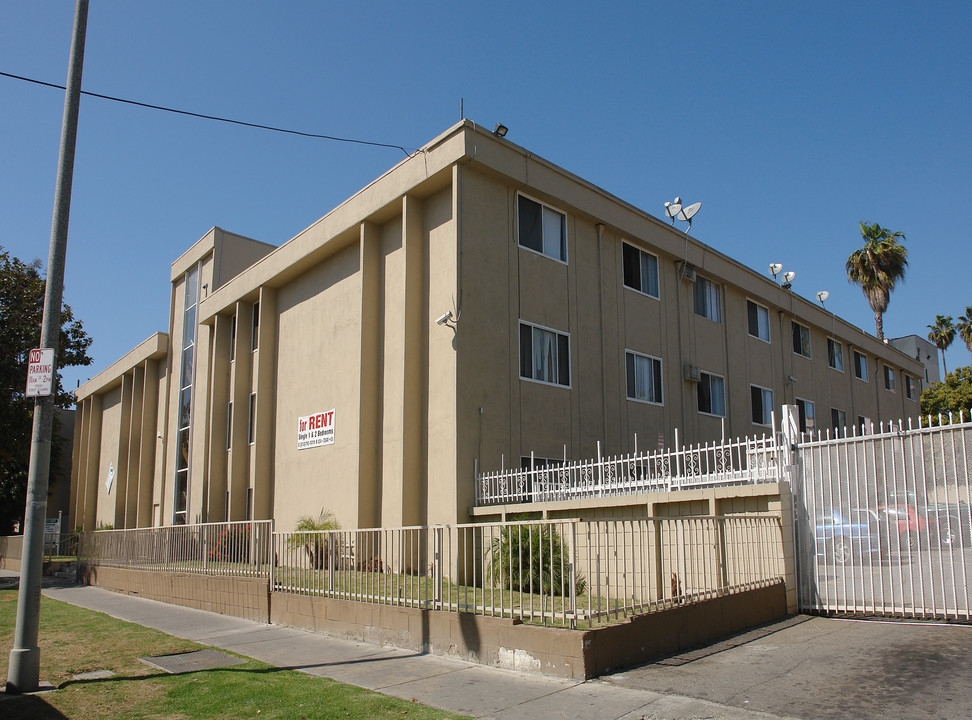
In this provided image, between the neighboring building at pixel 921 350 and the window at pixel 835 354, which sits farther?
the neighboring building at pixel 921 350

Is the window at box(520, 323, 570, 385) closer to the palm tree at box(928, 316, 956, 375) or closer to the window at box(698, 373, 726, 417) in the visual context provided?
the window at box(698, 373, 726, 417)

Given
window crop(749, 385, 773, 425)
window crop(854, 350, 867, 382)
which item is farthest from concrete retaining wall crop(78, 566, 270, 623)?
window crop(854, 350, 867, 382)

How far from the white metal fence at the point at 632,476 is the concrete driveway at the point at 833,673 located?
2833mm

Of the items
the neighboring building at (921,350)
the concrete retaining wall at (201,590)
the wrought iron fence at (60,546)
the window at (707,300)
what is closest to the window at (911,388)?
the neighboring building at (921,350)

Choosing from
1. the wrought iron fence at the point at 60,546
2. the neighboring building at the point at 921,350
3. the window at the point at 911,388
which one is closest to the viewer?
the wrought iron fence at the point at 60,546

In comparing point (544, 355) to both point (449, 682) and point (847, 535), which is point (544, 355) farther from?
point (449, 682)

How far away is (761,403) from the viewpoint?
82.5 feet

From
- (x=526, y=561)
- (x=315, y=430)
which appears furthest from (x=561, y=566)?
(x=315, y=430)

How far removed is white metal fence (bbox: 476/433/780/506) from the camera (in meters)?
11.8

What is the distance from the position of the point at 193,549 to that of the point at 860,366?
28.1m

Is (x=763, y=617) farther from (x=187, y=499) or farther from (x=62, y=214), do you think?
(x=187, y=499)

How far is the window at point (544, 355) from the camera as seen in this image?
1719cm

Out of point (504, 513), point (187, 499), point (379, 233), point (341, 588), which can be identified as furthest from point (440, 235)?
point (187, 499)

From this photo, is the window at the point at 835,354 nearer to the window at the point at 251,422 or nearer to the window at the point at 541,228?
Answer: the window at the point at 541,228
